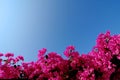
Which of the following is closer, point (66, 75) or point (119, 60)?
point (66, 75)

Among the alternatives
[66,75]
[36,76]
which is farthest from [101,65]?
[36,76]

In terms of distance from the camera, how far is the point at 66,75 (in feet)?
37.8

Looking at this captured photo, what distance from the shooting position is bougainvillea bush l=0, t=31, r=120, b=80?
11.4m

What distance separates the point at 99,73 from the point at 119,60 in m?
1.40

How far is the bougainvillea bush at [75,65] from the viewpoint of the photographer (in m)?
11.4

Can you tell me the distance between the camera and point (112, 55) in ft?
41.0

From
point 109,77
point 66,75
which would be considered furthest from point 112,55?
point 66,75

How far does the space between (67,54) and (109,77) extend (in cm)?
185

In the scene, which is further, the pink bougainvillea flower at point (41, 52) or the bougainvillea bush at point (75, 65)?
the pink bougainvillea flower at point (41, 52)

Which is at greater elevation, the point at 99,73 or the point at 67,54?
the point at 67,54

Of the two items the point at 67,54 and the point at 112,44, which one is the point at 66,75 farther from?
the point at 112,44

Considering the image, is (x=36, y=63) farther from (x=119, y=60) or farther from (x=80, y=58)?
A: (x=119, y=60)

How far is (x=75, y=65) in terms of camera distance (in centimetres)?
1162

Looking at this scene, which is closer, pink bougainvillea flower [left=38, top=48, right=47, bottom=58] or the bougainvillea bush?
the bougainvillea bush
